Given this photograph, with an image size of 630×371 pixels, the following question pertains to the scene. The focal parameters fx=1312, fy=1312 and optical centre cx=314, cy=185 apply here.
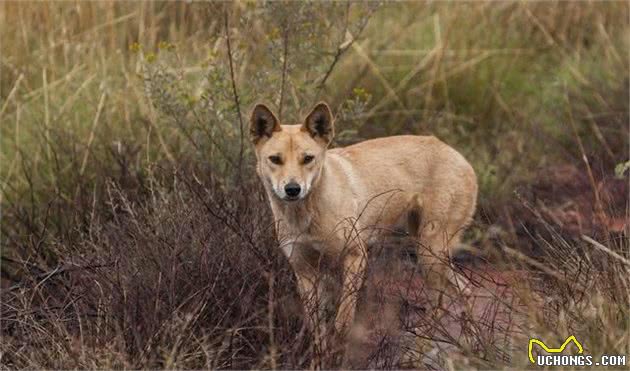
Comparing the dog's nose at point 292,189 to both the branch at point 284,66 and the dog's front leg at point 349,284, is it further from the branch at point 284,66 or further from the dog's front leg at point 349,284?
the branch at point 284,66

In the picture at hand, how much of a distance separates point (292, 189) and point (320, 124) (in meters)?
0.43

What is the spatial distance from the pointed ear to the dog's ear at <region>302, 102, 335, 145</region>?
38.4 inches

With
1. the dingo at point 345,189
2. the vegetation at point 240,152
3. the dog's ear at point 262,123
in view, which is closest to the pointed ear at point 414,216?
the dingo at point 345,189

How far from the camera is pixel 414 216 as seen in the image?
293 inches

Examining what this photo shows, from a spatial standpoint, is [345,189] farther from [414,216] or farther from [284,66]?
[284,66]

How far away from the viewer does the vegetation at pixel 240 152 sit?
5.32 meters

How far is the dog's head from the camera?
20.7 feet

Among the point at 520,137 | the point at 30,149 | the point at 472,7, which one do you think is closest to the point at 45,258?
the point at 30,149

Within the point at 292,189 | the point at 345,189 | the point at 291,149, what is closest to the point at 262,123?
the point at 291,149

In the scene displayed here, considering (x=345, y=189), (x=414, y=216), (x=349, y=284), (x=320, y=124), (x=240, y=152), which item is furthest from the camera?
(x=240, y=152)

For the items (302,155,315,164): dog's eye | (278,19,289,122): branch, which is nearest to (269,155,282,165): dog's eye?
(302,155,315,164): dog's eye

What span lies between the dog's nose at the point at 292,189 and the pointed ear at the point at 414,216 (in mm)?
1202

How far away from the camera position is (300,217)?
6.54 m

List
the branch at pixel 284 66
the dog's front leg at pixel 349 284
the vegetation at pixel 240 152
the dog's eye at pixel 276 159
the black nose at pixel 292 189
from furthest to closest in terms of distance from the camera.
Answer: the branch at pixel 284 66 → the dog's eye at pixel 276 159 → the black nose at pixel 292 189 → the dog's front leg at pixel 349 284 → the vegetation at pixel 240 152
